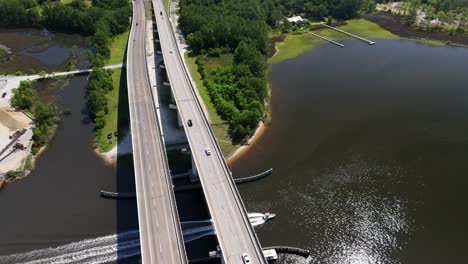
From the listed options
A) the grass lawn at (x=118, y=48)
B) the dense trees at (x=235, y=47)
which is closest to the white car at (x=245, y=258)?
the dense trees at (x=235, y=47)

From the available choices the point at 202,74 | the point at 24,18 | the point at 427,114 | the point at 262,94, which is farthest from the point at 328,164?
the point at 24,18

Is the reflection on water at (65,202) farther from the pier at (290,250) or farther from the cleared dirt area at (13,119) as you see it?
the pier at (290,250)

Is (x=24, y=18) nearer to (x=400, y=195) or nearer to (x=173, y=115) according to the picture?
(x=173, y=115)

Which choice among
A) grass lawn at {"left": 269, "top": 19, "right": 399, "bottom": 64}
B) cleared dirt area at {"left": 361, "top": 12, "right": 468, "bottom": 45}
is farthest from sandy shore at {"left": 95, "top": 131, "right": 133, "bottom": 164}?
cleared dirt area at {"left": 361, "top": 12, "right": 468, "bottom": 45}

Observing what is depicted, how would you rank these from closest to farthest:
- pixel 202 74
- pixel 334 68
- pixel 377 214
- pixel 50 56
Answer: pixel 377 214 < pixel 202 74 < pixel 334 68 < pixel 50 56

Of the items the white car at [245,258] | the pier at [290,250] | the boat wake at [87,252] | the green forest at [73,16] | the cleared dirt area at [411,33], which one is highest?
the green forest at [73,16]

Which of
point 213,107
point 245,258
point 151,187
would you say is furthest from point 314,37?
point 245,258
